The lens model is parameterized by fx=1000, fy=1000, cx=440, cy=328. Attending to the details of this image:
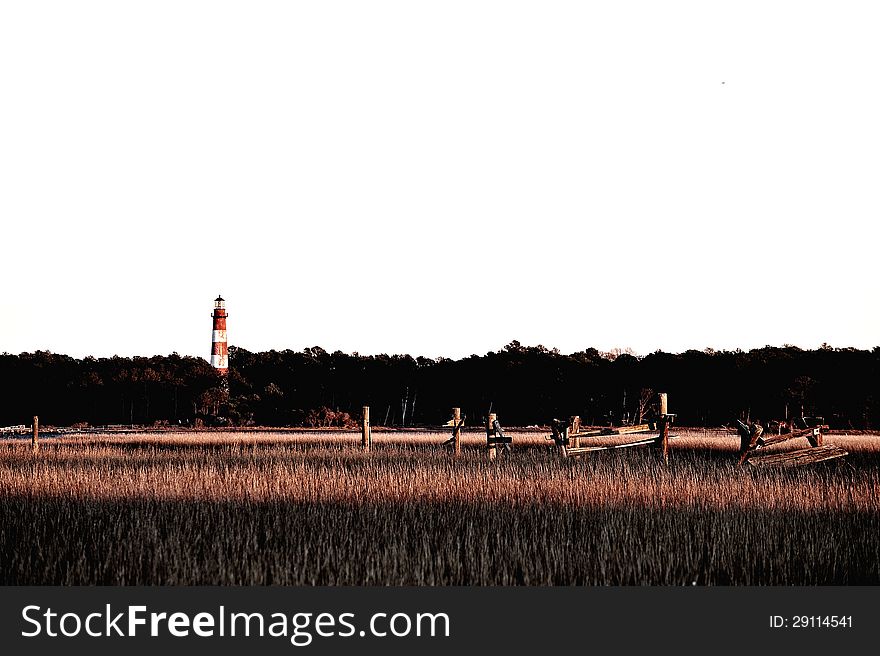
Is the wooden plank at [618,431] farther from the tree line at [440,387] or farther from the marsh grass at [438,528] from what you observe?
the tree line at [440,387]

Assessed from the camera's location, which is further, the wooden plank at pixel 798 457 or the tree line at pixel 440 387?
the tree line at pixel 440 387

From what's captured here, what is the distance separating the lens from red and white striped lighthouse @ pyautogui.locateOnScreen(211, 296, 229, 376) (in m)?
69.1

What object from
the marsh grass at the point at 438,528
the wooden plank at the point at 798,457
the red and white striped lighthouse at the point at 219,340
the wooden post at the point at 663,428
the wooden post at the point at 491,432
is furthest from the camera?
the red and white striped lighthouse at the point at 219,340

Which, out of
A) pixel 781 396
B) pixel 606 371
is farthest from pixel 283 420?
pixel 781 396

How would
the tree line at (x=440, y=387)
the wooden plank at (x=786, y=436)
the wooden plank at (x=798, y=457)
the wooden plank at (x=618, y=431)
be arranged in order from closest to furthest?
the wooden plank at (x=798, y=457)
the wooden plank at (x=786, y=436)
the wooden plank at (x=618, y=431)
the tree line at (x=440, y=387)

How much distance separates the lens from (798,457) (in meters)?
24.2

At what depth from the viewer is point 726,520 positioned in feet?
42.3

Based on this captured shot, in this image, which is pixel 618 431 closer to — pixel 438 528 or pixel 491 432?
pixel 491 432

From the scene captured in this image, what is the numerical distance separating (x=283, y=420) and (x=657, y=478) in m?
48.6

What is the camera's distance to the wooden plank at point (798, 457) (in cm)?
2331

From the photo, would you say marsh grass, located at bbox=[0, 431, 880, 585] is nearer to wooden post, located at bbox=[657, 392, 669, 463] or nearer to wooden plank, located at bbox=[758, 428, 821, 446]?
wooden plank, located at bbox=[758, 428, 821, 446]

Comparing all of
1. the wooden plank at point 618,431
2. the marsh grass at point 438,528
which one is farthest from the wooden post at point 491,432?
the marsh grass at point 438,528

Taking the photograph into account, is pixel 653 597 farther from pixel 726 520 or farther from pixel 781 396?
pixel 781 396

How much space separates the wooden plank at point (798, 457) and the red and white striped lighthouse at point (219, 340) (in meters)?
49.8
